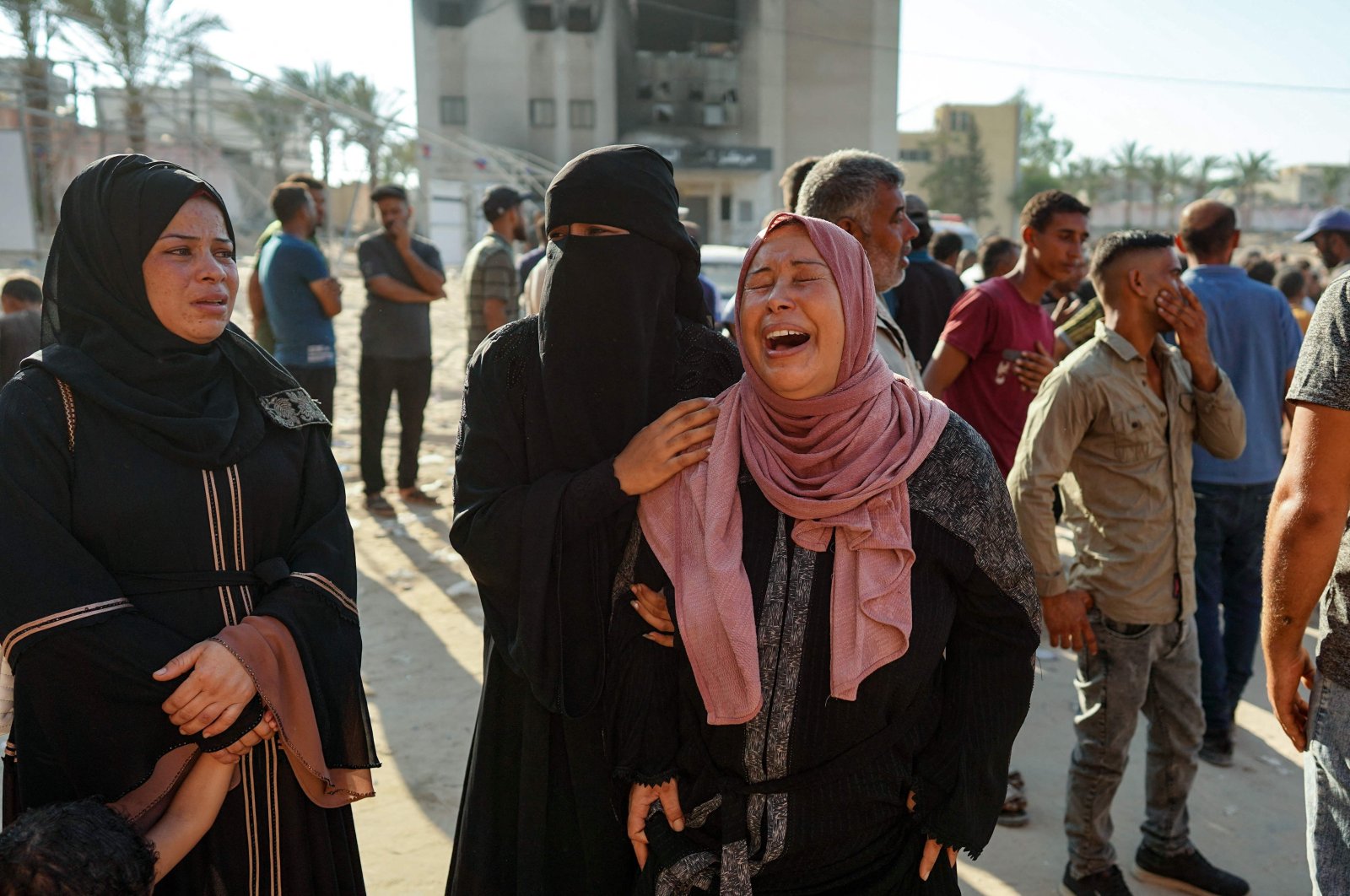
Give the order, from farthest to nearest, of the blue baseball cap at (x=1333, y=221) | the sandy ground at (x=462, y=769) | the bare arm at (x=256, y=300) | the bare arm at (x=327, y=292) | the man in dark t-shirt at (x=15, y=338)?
the bare arm at (x=256, y=300) → the blue baseball cap at (x=1333, y=221) → the bare arm at (x=327, y=292) → the man in dark t-shirt at (x=15, y=338) → the sandy ground at (x=462, y=769)

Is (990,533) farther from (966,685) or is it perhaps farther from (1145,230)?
(1145,230)

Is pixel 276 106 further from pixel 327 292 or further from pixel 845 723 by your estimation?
pixel 845 723

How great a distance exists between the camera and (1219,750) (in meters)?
4.08

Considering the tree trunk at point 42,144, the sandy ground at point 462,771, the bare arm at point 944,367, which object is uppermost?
the tree trunk at point 42,144

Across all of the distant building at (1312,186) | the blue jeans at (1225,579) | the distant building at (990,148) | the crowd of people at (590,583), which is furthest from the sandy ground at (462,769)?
the distant building at (1312,186)

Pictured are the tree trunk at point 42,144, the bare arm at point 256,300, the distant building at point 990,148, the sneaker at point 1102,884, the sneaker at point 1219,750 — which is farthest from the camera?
the distant building at point 990,148

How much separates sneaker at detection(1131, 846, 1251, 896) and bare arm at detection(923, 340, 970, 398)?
1765 mm

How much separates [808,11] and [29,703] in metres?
40.4

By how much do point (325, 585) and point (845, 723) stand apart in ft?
3.63

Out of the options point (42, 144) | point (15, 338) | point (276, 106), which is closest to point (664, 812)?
point (15, 338)

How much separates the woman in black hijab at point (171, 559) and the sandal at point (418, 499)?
17.1 ft

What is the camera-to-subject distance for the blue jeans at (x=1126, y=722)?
3000 millimetres

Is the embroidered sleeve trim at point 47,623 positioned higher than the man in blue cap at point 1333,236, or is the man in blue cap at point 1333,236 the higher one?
the man in blue cap at point 1333,236

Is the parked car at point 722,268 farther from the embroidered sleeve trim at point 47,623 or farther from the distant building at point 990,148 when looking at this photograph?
the distant building at point 990,148
